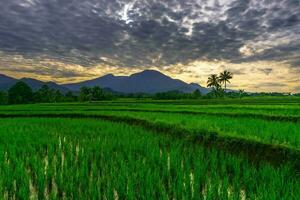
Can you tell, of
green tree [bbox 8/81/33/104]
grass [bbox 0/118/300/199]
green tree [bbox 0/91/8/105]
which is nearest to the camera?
grass [bbox 0/118/300/199]

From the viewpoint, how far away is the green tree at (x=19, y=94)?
63.4 m

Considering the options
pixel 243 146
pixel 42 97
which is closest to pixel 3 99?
pixel 42 97

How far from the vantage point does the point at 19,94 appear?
63938mm

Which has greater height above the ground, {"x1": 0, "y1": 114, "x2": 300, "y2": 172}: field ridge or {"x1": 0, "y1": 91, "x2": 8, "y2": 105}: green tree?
{"x1": 0, "y1": 114, "x2": 300, "y2": 172}: field ridge

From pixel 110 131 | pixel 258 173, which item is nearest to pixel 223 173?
pixel 258 173

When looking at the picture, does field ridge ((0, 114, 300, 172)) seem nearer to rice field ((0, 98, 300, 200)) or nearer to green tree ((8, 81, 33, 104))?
rice field ((0, 98, 300, 200))

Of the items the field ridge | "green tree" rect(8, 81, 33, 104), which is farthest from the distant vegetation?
the field ridge

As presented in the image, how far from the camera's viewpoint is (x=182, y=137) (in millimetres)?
9586

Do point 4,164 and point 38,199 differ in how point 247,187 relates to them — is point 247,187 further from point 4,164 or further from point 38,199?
point 4,164

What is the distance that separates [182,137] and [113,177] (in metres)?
5.04

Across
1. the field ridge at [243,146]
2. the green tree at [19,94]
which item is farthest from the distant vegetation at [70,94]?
the field ridge at [243,146]

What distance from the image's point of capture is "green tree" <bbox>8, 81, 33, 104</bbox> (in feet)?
208

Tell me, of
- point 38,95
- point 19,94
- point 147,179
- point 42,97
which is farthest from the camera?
point 42,97

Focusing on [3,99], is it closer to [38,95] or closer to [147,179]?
[38,95]
